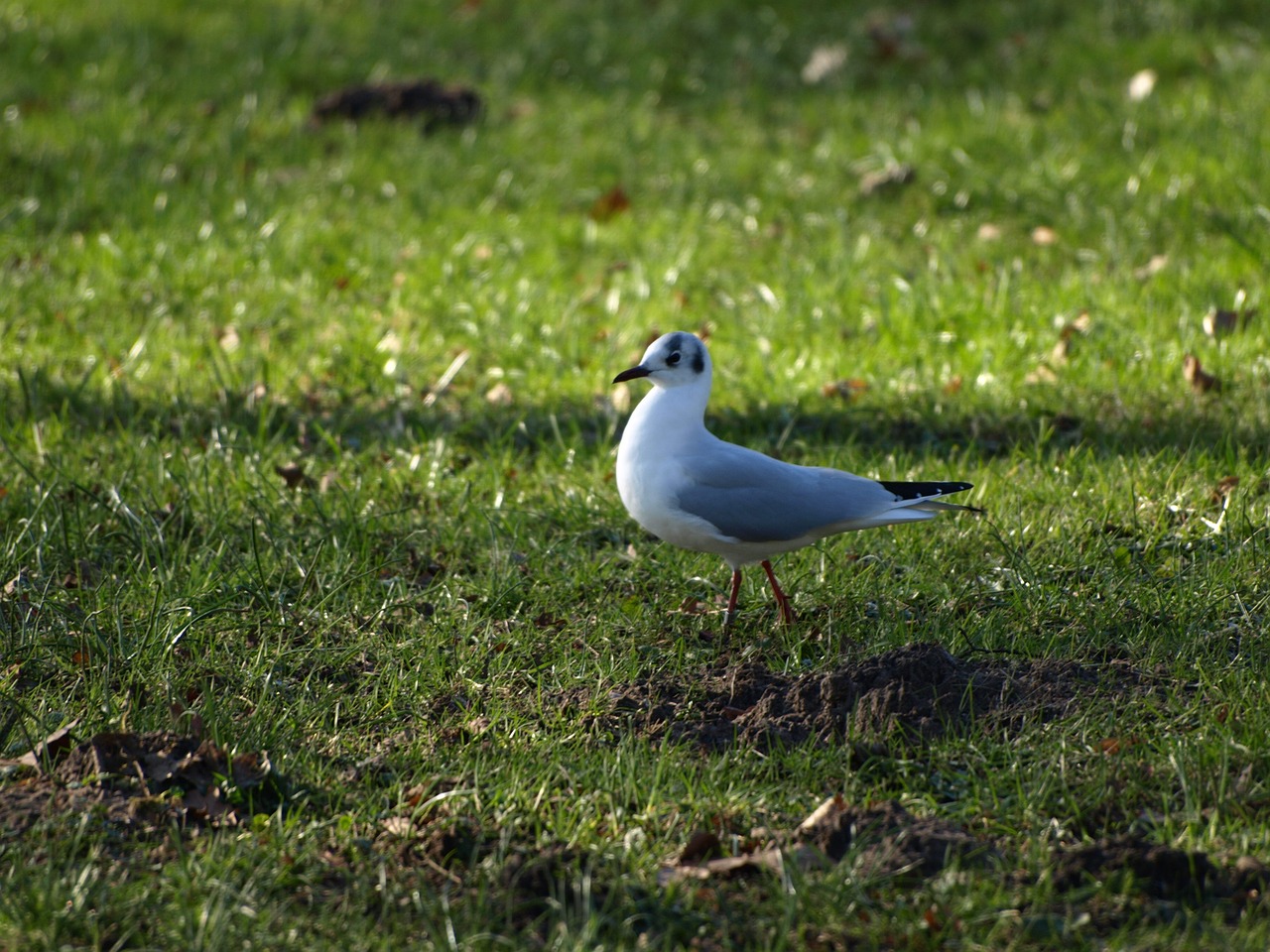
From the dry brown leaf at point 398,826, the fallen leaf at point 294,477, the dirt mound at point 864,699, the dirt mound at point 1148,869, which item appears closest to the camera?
the dirt mound at point 1148,869

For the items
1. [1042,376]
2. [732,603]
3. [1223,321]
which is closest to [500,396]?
[732,603]

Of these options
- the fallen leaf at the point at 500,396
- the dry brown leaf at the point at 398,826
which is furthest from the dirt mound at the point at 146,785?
the fallen leaf at the point at 500,396

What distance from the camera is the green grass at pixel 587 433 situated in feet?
9.04

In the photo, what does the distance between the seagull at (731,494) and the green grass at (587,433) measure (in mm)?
310

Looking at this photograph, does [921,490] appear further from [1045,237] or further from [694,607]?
[1045,237]

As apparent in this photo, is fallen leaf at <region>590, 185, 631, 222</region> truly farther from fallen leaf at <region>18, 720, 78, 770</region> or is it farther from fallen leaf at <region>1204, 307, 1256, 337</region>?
fallen leaf at <region>18, 720, 78, 770</region>

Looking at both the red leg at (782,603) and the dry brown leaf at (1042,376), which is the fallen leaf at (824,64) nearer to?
the dry brown leaf at (1042,376)

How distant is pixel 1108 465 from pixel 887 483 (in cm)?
132

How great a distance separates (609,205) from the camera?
736cm

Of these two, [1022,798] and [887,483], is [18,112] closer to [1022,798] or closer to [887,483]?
[887,483]

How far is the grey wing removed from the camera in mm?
3594

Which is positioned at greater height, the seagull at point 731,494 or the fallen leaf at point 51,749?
the seagull at point 731,494

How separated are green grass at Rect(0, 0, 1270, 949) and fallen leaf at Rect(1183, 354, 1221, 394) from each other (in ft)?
0.23

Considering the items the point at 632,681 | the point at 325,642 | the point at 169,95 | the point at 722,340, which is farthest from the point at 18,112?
the point at 632,681
